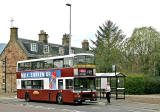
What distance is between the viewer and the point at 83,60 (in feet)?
86.6

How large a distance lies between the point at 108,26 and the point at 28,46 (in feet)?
62.1

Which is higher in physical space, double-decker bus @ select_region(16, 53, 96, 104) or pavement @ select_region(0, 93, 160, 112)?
double-decker bus @ select_region(16, 53, 96, 104)

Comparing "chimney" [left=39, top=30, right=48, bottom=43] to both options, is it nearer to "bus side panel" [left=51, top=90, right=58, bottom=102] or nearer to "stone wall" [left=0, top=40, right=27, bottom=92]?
"stone wall" [left=0, top=40, right=27, bottom=92]

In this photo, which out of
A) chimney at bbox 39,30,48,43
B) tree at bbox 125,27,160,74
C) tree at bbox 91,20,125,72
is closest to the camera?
tree at bbox 91,20,125,72

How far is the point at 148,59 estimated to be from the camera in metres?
50.6

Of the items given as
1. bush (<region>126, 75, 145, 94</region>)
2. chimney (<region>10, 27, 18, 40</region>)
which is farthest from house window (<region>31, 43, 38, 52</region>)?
bush (<region>126, 75, 145, 94</region>)

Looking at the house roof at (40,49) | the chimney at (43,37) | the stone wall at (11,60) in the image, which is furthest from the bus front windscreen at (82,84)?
the chimney at (43,37)

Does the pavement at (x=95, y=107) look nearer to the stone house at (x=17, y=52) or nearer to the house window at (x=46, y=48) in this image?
the stone house at (x=17, y=52)

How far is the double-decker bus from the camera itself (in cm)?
2592

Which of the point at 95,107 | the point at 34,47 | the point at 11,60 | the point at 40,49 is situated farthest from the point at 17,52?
the point at 95,107

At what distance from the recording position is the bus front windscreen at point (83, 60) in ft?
85.5

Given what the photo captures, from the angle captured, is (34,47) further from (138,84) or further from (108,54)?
(138,84)

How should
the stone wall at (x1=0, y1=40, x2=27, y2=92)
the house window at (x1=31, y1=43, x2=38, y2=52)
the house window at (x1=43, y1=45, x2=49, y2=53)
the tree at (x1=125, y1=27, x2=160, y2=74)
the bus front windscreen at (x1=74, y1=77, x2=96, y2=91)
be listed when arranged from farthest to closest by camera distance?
the house window at (x1=43, y1=45, x2=49, y2=53) < the house window at (x1=31, y1=43, x2=38, y2=52) < the stone wall at (x1=0, y1=40, x2=27, y2=92) < the tree at (x1=125, y1=27, x2=160, y2=74) < the bus front windscreen at (x1=74, y1=77, x2=96, y2=91)

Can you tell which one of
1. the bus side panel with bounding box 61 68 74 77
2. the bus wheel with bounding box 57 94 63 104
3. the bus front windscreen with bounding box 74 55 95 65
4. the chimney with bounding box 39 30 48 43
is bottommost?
the bus wheel with bounding box 57 94 63 104
